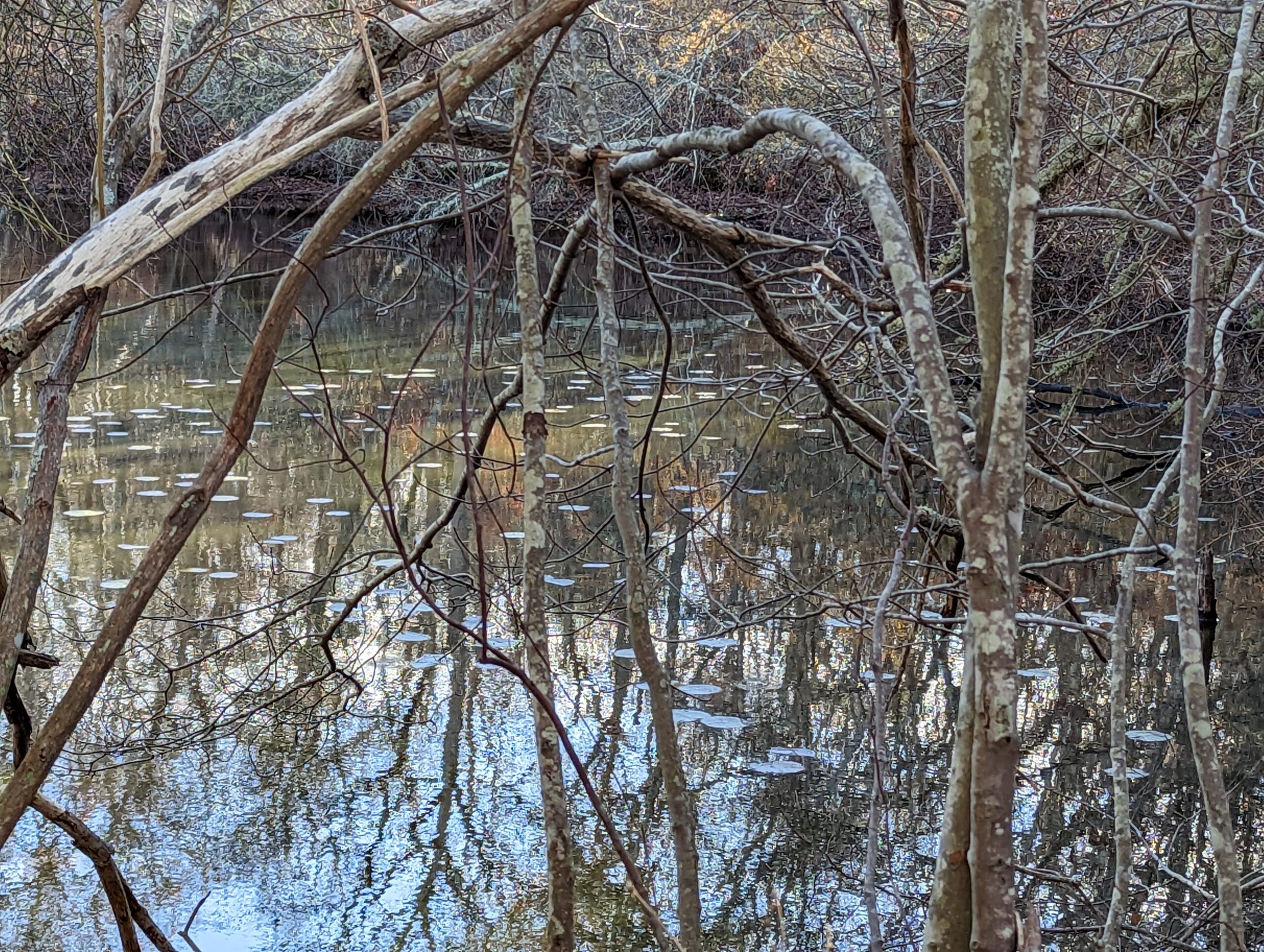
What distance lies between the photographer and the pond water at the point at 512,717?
336cm

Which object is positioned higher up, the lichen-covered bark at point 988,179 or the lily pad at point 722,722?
the lichen-covered bark at point 988,179

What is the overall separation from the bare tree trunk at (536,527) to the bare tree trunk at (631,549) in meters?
0.19

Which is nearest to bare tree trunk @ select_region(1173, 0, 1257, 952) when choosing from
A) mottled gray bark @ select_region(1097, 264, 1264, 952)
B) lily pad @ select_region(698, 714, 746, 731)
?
mottled gray bark @ select_region(1097, 264, 1264, 952)

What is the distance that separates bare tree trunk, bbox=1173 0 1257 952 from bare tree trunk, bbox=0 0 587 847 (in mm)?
1264

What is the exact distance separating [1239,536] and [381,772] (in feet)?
16.3

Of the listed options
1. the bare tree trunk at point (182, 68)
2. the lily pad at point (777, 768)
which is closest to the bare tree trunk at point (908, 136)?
the bare tree trunk at point (182, 68)

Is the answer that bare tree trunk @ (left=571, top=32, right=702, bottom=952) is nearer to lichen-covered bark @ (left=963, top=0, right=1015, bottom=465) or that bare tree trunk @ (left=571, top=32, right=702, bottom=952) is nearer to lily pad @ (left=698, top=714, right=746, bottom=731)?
lichen-covered bark @ (left=963, top=0, right=1015, bottom=465)

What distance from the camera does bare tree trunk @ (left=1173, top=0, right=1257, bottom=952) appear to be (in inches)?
87.4

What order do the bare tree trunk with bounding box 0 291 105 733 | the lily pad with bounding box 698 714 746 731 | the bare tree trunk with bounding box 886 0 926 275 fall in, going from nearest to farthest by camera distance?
the bare tree trunk with bounding box 0 291 105 733
the bare tree trunk with bounding box 886 0 926 275
the lily pad with bounding box 698 714 746 731

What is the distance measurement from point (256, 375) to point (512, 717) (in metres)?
3.00

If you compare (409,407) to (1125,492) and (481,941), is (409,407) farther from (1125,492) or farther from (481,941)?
(481,941)

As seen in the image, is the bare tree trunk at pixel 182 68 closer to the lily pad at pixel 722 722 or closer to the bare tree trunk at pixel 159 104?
the bare tree trunk at pixel 159 104

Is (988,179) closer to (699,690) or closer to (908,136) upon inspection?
(908,136)

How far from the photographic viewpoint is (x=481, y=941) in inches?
131
